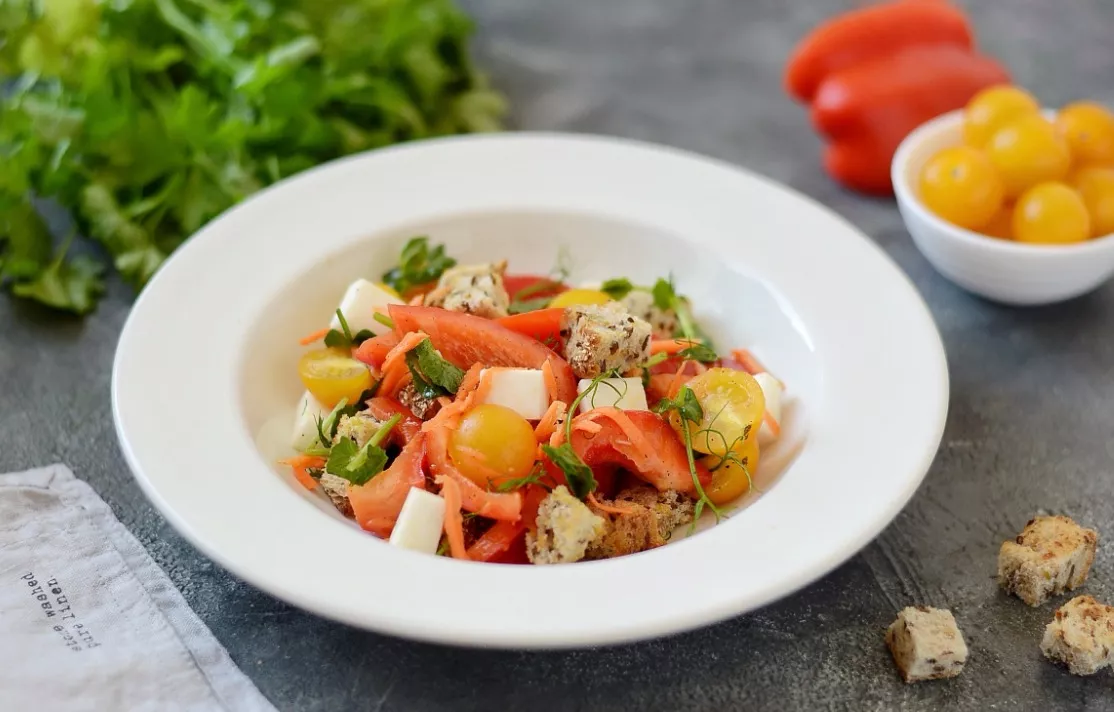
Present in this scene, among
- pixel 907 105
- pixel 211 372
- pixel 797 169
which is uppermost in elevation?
pixel 211 372

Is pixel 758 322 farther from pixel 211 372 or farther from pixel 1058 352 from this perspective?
pixel 211 372

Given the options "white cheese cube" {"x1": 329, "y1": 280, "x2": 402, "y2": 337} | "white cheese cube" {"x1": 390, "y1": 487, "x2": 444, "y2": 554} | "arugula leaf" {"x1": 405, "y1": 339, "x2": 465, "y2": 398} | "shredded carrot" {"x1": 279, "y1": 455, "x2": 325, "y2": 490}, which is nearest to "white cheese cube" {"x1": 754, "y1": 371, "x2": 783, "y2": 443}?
"arugula leaf" {"x1": 405, "y1": 339, "x2": 465, "y2": 398}

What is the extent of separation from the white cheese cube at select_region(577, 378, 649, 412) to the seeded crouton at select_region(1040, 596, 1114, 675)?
93cm

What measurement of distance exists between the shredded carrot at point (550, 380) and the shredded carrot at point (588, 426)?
131 millimetres

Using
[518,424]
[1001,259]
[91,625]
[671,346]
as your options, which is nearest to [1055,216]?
[1001,259]

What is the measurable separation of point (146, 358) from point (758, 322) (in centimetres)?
149

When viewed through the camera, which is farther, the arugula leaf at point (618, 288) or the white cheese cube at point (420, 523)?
the arugula leaf at point (618, 288)

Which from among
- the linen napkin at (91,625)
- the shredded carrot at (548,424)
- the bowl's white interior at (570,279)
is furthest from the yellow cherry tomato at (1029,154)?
the linen napkin at (91,625)

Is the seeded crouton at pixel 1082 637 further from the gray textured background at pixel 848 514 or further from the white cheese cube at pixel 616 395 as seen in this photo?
the white cheese cube at pixel 616 395

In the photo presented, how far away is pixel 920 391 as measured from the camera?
229 cm

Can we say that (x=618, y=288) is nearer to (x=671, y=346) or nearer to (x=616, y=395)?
(x=671, y=346)

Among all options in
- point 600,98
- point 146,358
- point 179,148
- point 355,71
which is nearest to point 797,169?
point 600,98

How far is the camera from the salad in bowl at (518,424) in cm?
211

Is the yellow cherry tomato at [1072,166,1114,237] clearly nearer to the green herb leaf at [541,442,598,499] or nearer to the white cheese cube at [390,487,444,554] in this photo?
the green herb leaf at [541,442,598,499]
